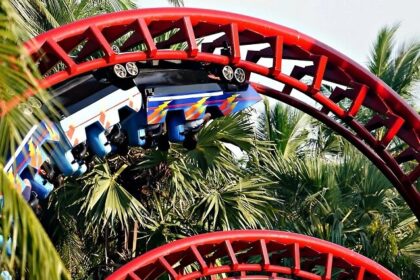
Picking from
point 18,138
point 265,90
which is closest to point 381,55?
point 265,90

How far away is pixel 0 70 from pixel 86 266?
10967mm

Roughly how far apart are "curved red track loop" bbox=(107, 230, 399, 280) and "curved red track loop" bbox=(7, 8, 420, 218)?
0.89 metres

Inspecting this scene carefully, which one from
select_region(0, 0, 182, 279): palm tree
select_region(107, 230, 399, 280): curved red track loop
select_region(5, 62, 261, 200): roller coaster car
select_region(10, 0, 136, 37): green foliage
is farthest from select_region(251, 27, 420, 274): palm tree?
select_region(0, 0, 182, 279): palm tree

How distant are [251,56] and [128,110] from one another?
1403 mm

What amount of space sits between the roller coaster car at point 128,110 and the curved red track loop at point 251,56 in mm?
252

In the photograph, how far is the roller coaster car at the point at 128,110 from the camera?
901 centimetres

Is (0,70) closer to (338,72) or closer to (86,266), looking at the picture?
(338,72)

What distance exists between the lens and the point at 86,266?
1387 centimetres

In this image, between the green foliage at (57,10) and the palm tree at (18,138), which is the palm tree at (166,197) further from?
the palm tree at (18,138)

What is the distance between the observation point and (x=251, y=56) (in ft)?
33.3

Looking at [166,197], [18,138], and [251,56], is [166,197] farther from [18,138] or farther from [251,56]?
[18,138]

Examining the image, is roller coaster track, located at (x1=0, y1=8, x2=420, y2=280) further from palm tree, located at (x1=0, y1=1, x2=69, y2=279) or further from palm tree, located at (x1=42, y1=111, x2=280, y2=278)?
palm tree, located at (x1=0, y1=1, x2=69, y2=279)

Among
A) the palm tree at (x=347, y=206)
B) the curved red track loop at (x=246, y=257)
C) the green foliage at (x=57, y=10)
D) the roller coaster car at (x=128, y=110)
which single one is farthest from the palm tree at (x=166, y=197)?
the green foliage at (x=57, y=10)

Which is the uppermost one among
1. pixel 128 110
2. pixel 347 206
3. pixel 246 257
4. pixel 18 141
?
pixel 347 206
